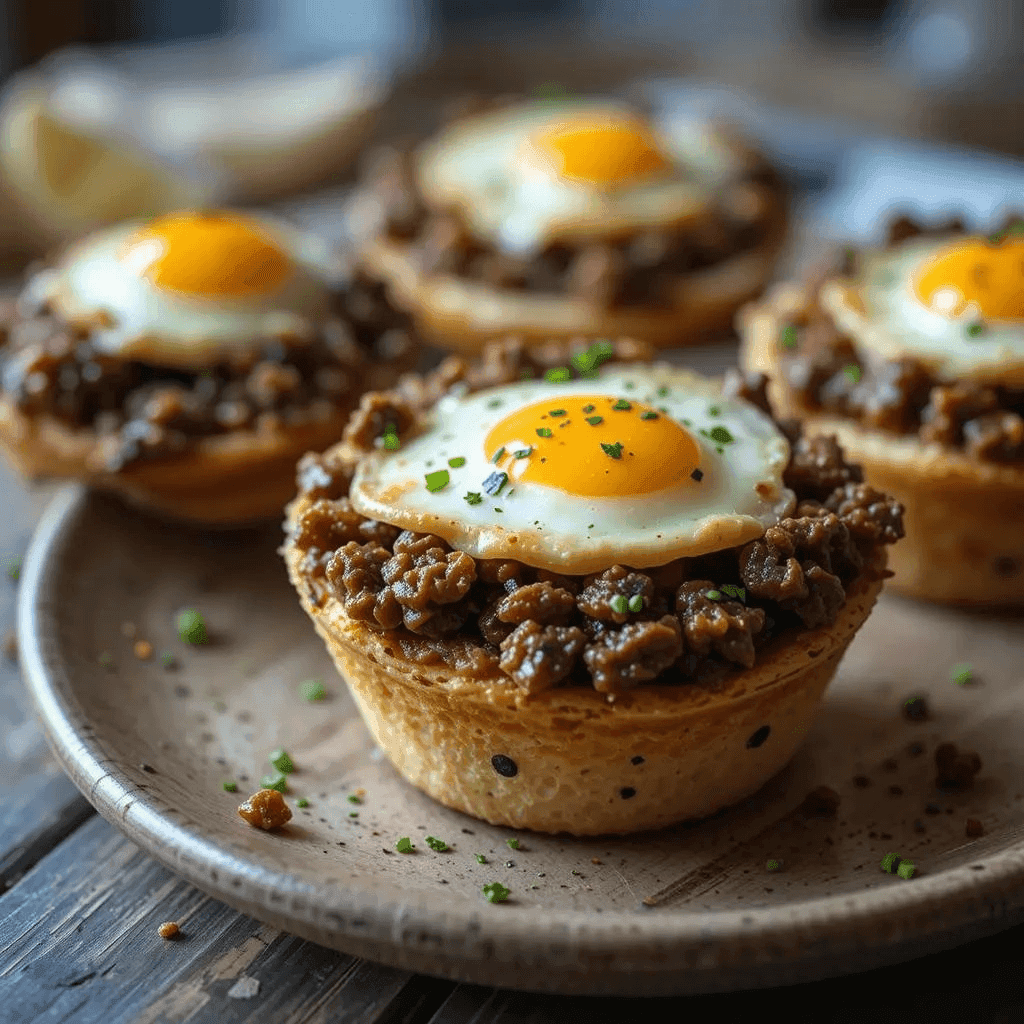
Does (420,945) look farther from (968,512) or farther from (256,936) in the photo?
(968,512)

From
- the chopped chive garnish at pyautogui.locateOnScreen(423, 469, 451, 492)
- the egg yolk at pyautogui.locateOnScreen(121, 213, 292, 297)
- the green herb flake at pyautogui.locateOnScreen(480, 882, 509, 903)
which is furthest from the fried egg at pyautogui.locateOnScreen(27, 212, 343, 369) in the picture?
the green herb flake at pyautogui.locateOnScreen(480, 882, 509, 903)

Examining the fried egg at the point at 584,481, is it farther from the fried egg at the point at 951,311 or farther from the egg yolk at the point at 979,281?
the egg yolk at the point at 979,281

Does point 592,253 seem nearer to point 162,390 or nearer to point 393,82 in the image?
point 162,390

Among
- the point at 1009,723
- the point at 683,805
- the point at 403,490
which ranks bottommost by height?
the point at 1009,723

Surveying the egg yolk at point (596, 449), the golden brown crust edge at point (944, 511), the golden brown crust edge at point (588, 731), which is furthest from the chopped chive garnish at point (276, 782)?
the golden brown crust edge at point (944, 511)

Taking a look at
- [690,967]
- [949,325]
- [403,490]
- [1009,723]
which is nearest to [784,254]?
[949,325]

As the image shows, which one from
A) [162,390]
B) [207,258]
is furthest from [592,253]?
[162,390]
